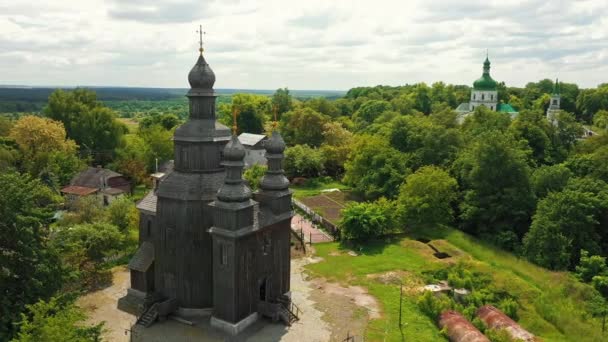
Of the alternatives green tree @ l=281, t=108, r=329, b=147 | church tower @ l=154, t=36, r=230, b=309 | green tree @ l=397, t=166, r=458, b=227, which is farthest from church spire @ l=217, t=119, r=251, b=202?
green tree @ l=281, t=108, r=329, b=147

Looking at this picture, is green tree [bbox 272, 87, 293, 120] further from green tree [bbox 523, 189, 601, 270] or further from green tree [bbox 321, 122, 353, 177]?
green tree [bbox 523, 189, 601, 270]

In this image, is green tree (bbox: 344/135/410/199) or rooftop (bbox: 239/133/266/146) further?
rooftop (bbox: 239/133/266/146)

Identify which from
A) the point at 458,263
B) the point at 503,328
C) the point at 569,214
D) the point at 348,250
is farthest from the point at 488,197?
the point at 503,328

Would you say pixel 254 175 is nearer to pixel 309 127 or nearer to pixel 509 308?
pixel 509 308

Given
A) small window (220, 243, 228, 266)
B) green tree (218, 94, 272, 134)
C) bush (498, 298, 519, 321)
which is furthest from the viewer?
green tree (218, 94, 272, 134)

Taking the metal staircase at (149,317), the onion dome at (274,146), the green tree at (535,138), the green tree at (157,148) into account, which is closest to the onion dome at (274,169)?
the onion dome at (274,146)

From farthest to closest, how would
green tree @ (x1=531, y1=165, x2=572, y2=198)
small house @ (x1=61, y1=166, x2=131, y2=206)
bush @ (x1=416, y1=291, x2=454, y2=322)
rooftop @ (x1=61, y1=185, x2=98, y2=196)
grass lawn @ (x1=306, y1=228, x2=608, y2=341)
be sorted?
small house @ (x1=61, y1=166, x2=131, y2=206)
rooftop @ (x1=61, y1=185, x2=98, y2=196)
green tree @ (x1=531, y1=165, x2=572, y2=198)
bush @ (x1=416, y1=291, x2=454, y2=322)
grass lawn @ (x1=306, y1=228, x2=608, y2=341)
